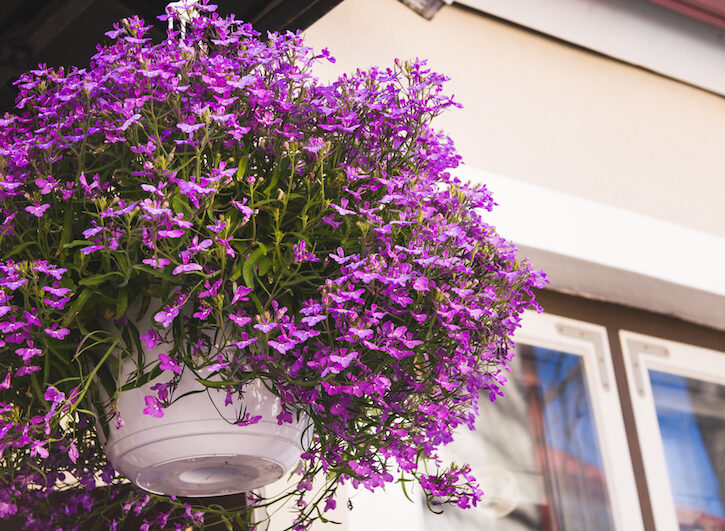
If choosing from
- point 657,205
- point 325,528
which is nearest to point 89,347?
point 325,528

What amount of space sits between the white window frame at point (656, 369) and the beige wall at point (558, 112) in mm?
392

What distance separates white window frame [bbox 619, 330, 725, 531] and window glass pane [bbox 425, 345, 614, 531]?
0.16 metres

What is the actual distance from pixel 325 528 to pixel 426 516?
0.40 m

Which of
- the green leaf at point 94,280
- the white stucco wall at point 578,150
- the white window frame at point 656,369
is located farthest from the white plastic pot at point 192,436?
the white window frame at point 656,369

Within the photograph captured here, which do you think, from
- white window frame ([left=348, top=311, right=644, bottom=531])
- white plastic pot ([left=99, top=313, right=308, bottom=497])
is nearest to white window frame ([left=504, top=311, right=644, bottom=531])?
white window frame ([left=348, top=311, right=644, bottom=531])

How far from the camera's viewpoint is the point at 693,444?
8.36 feet

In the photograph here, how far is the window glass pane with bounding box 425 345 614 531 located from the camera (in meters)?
2.20

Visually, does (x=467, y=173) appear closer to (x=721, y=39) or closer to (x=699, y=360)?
(x=699, y=360)

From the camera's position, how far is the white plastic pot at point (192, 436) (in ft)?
3.47

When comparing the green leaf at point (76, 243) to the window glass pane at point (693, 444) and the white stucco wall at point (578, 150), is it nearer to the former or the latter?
the white stucco wall at point (578, 150)

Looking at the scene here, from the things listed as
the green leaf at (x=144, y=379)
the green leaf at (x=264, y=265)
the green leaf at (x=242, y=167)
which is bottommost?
the green leaf at (x=144, y=379)

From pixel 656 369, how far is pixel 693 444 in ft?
0.78

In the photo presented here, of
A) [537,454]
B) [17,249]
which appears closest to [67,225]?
[17,249]

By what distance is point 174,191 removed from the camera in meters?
1.00
